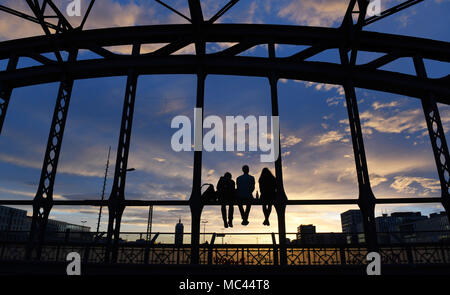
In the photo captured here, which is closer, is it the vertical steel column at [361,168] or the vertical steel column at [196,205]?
the vertical steel column at [196,205]

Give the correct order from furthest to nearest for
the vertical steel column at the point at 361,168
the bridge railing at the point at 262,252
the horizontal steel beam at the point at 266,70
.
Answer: the horizontal steel beam at the point at 266,70 → the vertical steel column at the point at 361,168 → the bridge railing at the point at 262,252

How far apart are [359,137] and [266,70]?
4.05m

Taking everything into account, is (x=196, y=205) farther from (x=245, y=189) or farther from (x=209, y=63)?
(x=209, y=63)

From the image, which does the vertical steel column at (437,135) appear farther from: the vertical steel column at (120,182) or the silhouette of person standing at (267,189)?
the vertical steel column at (120,182)

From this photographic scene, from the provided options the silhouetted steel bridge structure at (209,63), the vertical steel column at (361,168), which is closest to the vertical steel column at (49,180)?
the silhouetted steel bridge structure at (209,63)

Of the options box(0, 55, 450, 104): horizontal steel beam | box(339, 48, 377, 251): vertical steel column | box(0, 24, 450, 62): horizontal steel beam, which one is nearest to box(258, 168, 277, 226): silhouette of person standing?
box(339, 48, 377, 251): vertical steel column

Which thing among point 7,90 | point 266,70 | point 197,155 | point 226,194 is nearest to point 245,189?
point 226,194

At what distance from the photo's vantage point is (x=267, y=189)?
8.05 meters

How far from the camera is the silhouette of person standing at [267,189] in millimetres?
7996

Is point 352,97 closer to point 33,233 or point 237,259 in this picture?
point 237,259

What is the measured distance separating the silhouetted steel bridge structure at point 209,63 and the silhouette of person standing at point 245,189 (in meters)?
1.09

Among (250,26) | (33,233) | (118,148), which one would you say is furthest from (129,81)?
(33,233)

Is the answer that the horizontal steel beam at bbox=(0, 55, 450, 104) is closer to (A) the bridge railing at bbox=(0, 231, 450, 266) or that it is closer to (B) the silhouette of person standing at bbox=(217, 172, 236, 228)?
(B) the silhouette of person standing at bbox=(217, 172, 236, 228)
